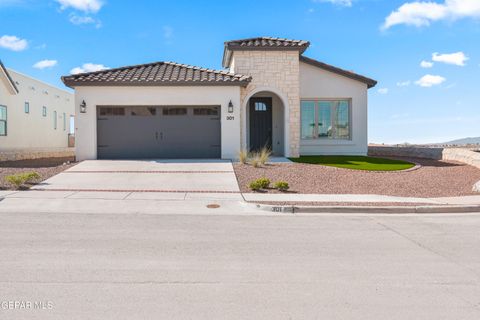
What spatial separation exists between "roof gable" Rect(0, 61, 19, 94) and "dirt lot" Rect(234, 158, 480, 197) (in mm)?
13642

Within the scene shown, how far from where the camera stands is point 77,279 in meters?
4.82

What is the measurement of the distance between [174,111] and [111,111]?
2837 millimetres

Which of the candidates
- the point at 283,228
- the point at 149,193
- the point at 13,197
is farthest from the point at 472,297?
the point at 13,197

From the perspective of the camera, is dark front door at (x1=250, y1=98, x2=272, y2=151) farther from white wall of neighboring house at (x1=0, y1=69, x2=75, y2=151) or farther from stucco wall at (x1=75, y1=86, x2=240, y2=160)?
white wall of neighboring house at (x1=0, y1=69, x2=75, y2=151)

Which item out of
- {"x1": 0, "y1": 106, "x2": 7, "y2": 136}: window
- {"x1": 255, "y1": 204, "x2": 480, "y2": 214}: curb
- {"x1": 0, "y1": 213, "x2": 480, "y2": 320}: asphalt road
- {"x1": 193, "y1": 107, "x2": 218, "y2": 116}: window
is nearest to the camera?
{"x1": 0, "y1": 213, "x2": 480, "y2": 320}: asphalt road

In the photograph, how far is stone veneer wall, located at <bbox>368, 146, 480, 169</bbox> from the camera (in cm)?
1792

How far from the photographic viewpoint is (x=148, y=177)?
14227 millimetres

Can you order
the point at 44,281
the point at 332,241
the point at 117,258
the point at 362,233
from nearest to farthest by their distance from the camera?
the point at 44,281
the point at 117,258
the point at 332,241
the point at 362,233

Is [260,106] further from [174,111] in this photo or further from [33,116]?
[33,116]

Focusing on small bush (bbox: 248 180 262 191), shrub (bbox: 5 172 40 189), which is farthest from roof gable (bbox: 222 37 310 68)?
shrub (bbox: 5 172 40 189)

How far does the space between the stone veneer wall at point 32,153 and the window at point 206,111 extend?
10594 millimetres

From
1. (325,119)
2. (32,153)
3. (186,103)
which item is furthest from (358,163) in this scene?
(32,153)

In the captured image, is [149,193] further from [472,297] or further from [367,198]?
[472,297]

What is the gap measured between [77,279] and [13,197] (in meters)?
7.49
